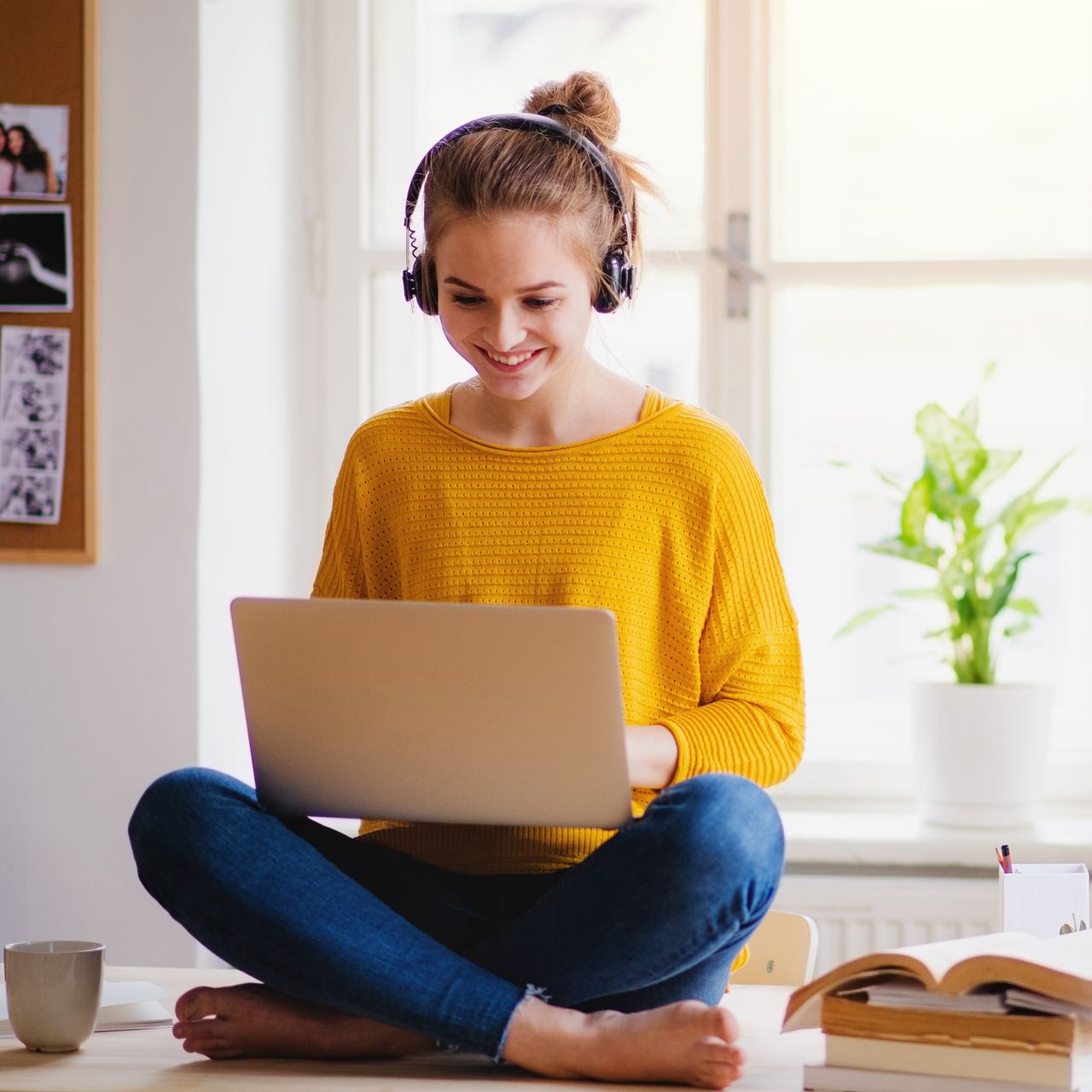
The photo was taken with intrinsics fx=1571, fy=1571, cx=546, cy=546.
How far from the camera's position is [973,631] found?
7.00 feet

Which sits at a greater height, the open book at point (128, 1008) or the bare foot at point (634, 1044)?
the bare foot at point (634, 1044)

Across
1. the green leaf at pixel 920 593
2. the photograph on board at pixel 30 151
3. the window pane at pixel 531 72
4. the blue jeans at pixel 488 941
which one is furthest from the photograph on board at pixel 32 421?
the green leaf at pixel 920 593

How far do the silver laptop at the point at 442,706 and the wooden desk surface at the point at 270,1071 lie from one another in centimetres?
19

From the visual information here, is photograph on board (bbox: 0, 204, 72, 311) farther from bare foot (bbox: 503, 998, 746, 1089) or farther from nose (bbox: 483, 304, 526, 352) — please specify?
bare foot (bbox: 503, 998, 746, 1089)

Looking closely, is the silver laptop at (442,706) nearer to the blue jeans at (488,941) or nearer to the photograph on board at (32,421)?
the blue jeans at (488,941)

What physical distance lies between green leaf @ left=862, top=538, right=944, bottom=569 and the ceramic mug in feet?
4.12

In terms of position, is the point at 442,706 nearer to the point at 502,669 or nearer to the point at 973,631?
the point at 502,669

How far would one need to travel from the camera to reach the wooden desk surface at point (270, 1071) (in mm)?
1134

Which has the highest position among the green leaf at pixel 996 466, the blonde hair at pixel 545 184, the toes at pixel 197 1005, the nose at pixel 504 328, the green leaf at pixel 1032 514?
the blonde hair at pixel 545 184

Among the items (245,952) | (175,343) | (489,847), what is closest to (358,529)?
(489,847)

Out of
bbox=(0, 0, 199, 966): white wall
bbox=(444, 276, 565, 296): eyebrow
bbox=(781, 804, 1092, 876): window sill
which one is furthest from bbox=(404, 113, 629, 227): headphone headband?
bbox=(781, 804, 1092, 876): window sill

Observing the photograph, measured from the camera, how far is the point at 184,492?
6.73 feet

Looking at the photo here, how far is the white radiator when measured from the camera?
6.97ft

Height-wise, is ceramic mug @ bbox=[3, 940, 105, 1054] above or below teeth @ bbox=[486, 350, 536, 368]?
below
